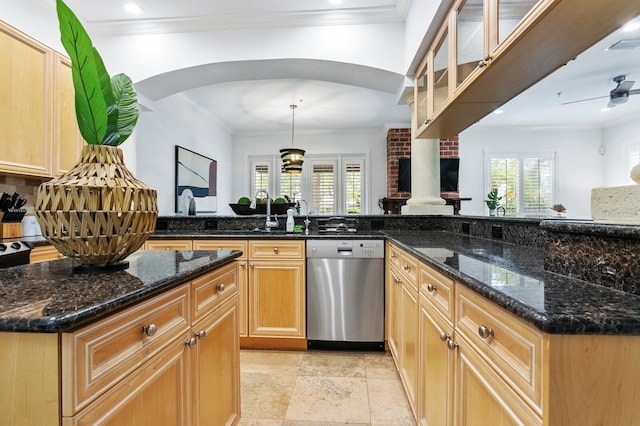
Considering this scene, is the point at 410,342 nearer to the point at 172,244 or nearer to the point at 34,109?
the point at 172,244

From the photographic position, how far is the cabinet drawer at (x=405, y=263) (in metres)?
1.54

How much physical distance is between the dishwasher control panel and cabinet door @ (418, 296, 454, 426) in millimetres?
964

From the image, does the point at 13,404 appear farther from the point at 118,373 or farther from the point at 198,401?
the point at 198,401

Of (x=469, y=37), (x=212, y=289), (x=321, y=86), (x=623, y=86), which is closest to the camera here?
(x=212, y=289)

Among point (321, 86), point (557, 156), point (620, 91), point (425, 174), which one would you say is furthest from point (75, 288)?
point (557, 156)

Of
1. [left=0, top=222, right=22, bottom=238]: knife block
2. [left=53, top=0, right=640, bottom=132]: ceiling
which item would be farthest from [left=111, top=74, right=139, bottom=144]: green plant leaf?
[left=53, top=0, right=640, bottom=132]: ceiling

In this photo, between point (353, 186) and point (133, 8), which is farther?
point (353, 186)

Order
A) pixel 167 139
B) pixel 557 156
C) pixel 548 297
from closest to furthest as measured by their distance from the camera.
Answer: pixel 548 297 < pixel 167 139 < pixel 557 156

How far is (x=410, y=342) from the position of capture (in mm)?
1625

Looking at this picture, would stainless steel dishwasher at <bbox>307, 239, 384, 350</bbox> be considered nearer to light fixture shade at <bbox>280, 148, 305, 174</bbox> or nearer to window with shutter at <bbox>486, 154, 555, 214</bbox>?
light fixture shade at <bbox>280, 148, 305, 174</bbox>

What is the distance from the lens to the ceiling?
8.43 ft

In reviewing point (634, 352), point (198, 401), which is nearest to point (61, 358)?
point (198, 401)

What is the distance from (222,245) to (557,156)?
669 cm

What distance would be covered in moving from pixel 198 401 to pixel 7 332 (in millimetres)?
650
